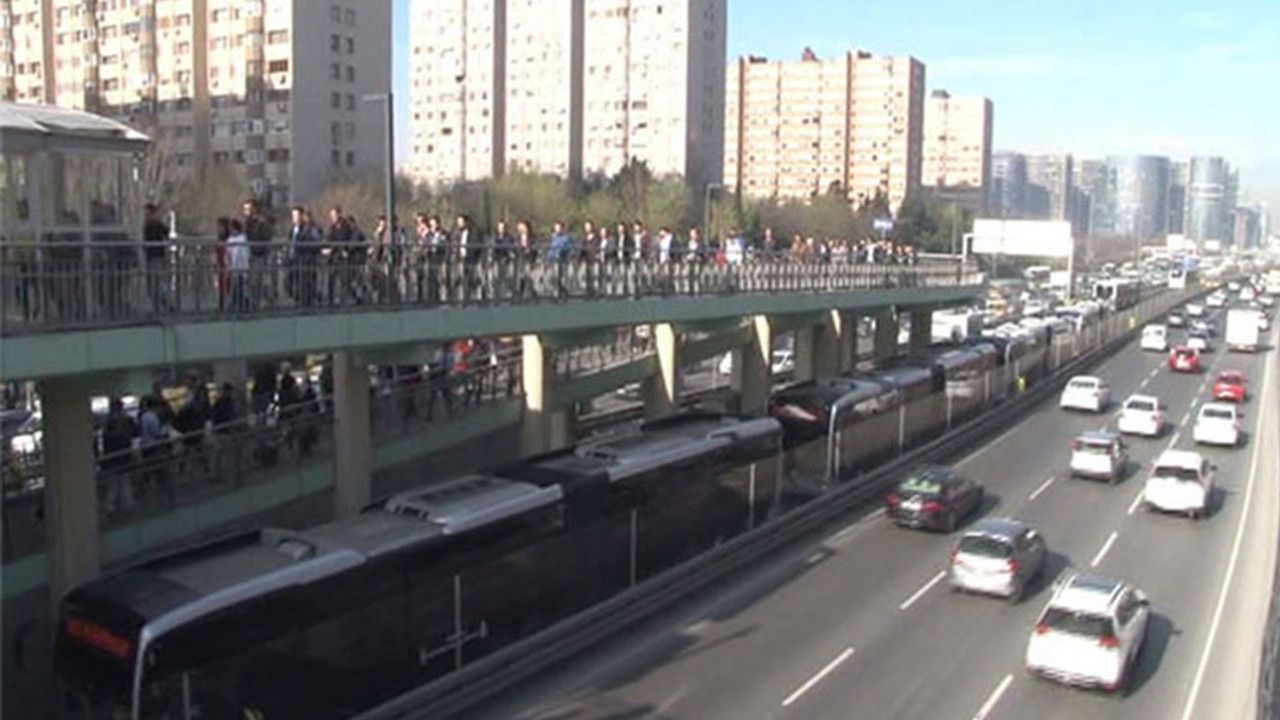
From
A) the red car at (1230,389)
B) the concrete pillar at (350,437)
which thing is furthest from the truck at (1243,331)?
the concrete pillar at (350,437)

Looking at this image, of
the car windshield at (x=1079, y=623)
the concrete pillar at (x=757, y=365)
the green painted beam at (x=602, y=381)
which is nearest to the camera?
the car windshield at (x=1079, y=623)

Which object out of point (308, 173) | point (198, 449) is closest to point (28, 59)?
point (308, 173)

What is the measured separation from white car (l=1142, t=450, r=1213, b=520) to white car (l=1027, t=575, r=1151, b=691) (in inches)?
402

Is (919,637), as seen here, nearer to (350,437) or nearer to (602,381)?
(350,437)

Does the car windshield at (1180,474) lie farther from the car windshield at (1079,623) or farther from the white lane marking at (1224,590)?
the car windshield at (1079,623)

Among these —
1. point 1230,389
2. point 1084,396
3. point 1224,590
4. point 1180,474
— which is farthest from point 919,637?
point 1230,389

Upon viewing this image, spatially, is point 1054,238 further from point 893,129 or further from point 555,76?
point 893,129

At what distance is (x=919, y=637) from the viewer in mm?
16812

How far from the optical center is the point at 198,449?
16.3 metres

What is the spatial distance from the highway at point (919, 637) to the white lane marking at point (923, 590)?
0.16 ft

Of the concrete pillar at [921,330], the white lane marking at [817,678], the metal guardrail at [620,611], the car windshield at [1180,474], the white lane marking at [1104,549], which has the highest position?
the concrete pillar at [921,330]

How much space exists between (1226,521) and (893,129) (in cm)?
12070

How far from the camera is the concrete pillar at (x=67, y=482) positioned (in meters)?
13.6

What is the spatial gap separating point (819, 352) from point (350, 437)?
23.0 meters
